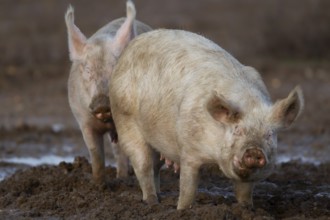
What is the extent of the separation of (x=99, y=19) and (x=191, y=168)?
1683 cm

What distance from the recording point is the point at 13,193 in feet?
29.0

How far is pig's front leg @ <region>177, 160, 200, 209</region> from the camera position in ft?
24.5

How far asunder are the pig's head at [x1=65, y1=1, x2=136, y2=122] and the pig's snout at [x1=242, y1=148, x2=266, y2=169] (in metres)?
2.56

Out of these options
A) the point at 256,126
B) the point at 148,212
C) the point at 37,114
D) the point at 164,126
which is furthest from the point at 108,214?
the point at 37,114

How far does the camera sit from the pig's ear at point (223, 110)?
691 cm

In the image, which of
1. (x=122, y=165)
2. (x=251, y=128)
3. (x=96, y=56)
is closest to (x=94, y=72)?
(x=96, y=56)

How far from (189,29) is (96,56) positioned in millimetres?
13282

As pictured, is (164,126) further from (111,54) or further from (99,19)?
(99,19)

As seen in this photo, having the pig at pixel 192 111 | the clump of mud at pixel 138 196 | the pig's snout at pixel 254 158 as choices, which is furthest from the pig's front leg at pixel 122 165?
the pig's snout at pixel 254 158

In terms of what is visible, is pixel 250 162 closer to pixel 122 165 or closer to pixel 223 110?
pixel 223 110

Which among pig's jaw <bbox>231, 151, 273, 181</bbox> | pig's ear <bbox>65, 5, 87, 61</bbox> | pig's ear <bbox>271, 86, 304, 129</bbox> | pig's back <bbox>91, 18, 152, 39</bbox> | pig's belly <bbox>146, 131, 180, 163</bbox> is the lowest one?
pig's jaw <bbox>231, 151, 273, 181</bbox>

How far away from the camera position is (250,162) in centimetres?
663

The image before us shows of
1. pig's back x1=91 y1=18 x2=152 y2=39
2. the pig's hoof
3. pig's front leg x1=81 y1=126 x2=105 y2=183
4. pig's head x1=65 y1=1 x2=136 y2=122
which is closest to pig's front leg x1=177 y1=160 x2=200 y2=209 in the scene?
the pig's hoof

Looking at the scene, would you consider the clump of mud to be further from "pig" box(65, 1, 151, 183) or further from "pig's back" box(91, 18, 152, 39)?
"pig's back" box(91, 18, 152, 39)
